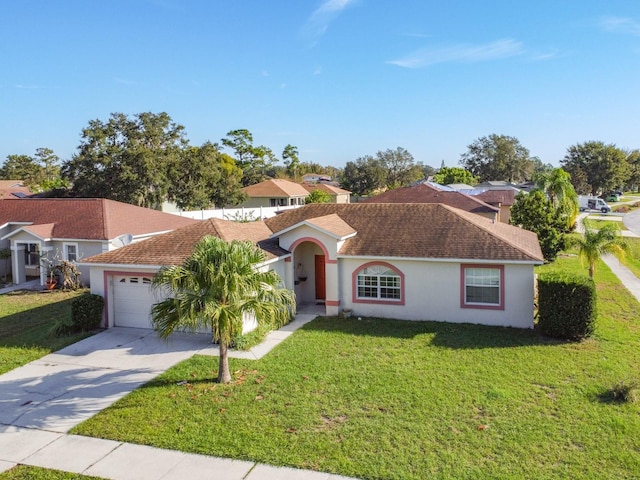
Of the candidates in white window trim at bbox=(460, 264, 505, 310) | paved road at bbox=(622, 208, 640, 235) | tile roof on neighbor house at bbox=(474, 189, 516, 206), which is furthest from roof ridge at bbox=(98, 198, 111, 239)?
paved road at bbox=(622, 208, 640, 235)

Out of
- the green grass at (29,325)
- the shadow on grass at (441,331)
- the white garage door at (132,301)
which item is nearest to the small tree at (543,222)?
the shadow on grass at (441,331)

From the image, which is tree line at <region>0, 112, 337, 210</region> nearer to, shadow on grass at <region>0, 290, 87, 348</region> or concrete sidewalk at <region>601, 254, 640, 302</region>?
shadow on grass at <region>0, 290, 87, 348</region>

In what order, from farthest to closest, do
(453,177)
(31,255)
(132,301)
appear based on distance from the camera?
(453,177), (31,255), (132,301)

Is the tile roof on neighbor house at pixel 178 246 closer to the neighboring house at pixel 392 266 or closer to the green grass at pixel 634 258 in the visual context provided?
the neighboring house at pixel 392 266

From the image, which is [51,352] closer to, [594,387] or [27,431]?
[27,431]

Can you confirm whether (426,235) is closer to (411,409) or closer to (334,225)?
(334,225)

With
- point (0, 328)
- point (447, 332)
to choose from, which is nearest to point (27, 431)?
point (0, 328)

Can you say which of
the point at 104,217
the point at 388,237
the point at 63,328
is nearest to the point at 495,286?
the point at 388,237
